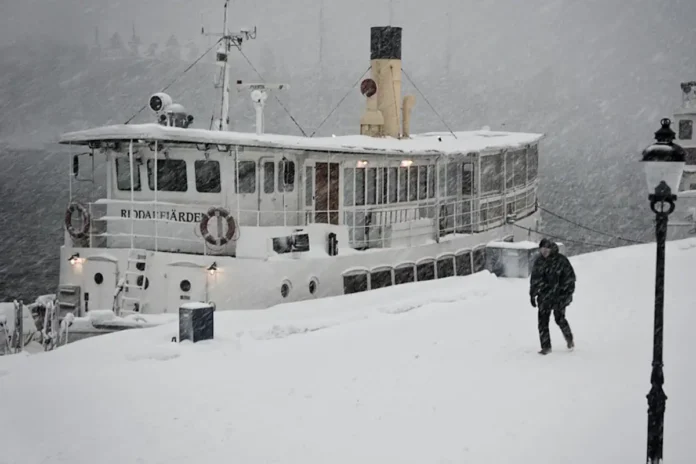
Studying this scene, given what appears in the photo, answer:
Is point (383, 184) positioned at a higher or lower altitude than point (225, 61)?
lower

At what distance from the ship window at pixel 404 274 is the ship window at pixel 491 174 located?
7.18 meters

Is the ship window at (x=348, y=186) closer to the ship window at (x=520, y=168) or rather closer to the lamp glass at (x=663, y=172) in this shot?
the ship window at (x=520, y=168)

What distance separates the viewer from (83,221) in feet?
66.9

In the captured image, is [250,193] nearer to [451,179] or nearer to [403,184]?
[403,184]

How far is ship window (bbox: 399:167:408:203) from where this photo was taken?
2486cm

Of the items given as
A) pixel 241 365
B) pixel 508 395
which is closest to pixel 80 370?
pixel 241 365

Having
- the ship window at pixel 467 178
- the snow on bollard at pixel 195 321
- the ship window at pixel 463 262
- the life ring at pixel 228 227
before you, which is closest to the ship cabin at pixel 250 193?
the life ring at pixel 228 227

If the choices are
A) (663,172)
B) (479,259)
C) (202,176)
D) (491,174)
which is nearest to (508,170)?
(491,174)

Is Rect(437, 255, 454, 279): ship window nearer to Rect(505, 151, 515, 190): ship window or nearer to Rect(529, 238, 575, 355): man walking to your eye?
Rect(505, 151, 515, 190): ship window

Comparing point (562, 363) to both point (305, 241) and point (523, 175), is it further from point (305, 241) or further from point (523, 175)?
point (523, 175)

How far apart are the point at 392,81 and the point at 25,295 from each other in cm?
2332

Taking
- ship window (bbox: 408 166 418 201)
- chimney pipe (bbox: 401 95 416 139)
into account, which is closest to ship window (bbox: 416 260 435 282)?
ship window (bbox: 408 166 418 201)

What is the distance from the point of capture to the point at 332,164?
2200cm

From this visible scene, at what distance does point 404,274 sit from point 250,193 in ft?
17.2
